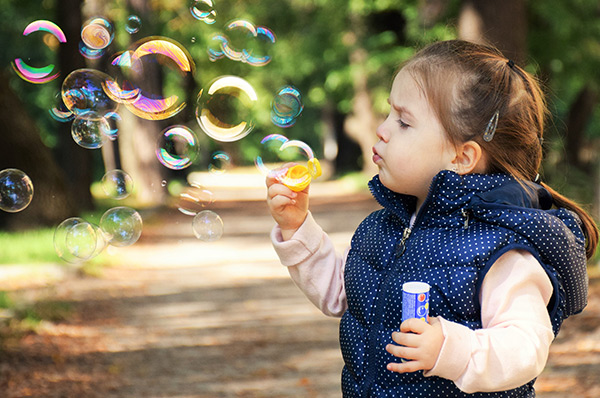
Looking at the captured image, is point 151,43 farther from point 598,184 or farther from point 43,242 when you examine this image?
point 598,184

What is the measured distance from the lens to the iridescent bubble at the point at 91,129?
379 centimetres

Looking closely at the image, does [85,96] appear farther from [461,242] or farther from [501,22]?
[501,22]

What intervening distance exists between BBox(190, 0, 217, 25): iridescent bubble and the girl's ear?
78.6 inches

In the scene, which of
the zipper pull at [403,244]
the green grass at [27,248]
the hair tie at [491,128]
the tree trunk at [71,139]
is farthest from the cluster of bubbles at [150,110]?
the tree trunk at [71,139]

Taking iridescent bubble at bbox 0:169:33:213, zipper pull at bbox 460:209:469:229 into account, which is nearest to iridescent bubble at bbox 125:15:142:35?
iridescent bubble at bbox 0:169:33:213

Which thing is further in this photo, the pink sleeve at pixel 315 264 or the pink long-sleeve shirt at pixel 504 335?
the pink sleeve at pixel 315 264

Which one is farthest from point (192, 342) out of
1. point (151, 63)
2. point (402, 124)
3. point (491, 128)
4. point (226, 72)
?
point (226, 72)

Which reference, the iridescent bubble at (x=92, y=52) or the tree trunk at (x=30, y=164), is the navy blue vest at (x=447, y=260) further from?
the tree trunk at (x=30, y=164)

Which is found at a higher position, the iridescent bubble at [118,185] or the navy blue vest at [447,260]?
the navy blue vest at [447,260]

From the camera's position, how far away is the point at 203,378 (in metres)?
5.17

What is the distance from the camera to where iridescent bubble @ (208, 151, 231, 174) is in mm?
3678

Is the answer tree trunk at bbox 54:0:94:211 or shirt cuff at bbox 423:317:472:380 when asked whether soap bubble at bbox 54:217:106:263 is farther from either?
tree trunk at bbox 54:0:94:211

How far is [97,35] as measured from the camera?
401cm

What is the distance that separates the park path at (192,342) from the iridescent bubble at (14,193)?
1.39 meters
